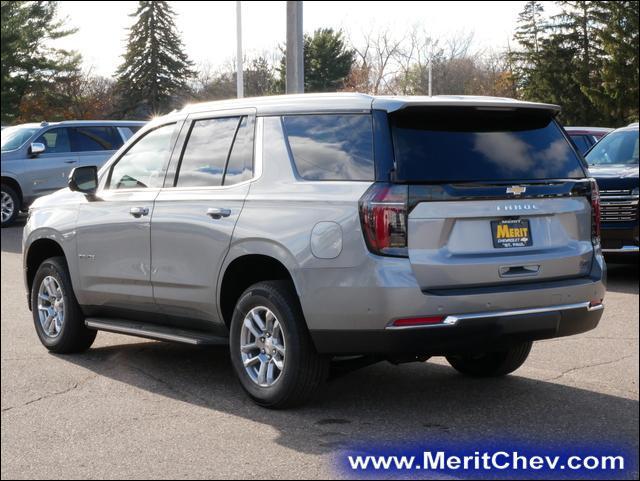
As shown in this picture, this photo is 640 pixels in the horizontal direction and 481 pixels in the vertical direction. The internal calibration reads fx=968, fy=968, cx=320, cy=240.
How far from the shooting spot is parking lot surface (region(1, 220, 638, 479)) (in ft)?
11.2

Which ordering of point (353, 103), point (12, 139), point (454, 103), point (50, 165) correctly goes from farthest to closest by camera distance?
point (12, 139)
point (50, 165)
point (353, 103)
point (454, 103)

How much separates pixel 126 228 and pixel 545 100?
7.11ft

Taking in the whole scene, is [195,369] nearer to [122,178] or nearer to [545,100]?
[122,178]

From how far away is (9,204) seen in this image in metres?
16.5

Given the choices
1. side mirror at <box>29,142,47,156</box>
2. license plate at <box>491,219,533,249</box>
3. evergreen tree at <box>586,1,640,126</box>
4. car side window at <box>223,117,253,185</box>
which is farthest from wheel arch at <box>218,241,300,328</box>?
side mirror at <box>29,142,47,156</box>

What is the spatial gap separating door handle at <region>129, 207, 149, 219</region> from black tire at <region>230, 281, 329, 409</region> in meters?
0.81

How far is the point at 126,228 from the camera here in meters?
4.50

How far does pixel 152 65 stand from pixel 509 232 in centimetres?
167

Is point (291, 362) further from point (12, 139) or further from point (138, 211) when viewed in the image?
point (12, 139)

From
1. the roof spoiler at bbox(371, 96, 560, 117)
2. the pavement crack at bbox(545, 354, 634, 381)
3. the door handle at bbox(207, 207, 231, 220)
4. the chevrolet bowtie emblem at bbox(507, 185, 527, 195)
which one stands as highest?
the roof spoiler at bbox(371, 96, 560, 117)

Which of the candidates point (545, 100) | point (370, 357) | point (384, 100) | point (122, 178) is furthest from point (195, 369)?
point (545, 100)

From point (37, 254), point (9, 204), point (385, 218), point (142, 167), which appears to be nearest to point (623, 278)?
point (385, 218)

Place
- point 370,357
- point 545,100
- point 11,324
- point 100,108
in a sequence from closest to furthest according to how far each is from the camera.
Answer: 1. point 545,100
2. point 100,108
3. point 370,357
4. point 11,324

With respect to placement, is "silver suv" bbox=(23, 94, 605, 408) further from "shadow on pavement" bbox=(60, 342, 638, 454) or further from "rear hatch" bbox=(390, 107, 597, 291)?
"shadow on pavement" bbox=(60, 342, 638, 454)
